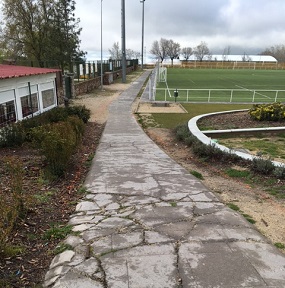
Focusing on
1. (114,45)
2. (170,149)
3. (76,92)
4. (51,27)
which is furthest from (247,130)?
(114,45)

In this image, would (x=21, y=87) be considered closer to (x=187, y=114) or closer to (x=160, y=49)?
(x=187, y=114)

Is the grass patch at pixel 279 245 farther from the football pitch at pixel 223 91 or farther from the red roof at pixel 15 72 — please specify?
the football pitch at pixel 223 91

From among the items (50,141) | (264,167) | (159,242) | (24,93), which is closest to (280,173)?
(264,167)

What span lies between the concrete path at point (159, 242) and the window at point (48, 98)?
9.68 metres

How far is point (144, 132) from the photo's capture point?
12.5 meters

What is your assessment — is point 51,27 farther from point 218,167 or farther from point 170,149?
point 218,167

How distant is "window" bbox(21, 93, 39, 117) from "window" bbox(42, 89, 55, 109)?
1.20 meters

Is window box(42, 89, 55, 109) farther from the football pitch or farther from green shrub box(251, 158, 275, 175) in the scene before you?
green shrub box(251, 158, 275, 175)

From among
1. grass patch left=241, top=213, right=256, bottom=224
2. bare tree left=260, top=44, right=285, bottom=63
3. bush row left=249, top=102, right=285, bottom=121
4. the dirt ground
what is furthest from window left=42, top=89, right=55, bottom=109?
bare tree left=260, top=44, right=285, bottom=63

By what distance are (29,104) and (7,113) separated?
211 cm

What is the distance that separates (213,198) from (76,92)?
2086 centimetres

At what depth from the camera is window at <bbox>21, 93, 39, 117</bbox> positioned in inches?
489

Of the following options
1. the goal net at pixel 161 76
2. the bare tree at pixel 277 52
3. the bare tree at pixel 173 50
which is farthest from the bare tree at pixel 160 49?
the goal net at pixel 161 76

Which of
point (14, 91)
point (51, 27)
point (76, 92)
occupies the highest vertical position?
point (51, 27)
